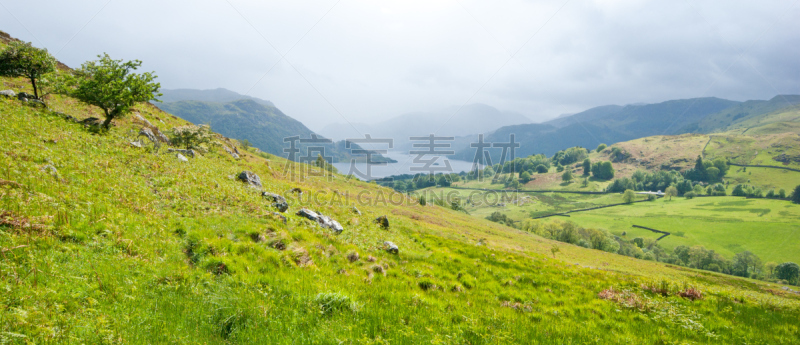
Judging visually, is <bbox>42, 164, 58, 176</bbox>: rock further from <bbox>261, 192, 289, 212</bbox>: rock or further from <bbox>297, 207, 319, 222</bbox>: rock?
<bbox>297, 207, 319, 222</bbox>: rock

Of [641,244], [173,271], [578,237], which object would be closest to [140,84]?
[173,271]

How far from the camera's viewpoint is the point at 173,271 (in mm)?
7160

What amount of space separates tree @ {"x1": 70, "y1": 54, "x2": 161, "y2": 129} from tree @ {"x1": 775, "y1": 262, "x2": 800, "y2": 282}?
190908mm

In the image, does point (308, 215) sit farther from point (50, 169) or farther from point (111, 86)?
point (111, 86)

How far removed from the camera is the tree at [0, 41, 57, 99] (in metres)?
22.5

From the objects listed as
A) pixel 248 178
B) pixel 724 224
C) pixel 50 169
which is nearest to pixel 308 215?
pixel 248 178

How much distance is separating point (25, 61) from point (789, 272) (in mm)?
201541

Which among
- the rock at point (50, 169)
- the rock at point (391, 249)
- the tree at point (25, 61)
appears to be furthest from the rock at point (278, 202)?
the tree at point (25, 61)

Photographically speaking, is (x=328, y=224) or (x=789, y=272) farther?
(x=789, y=272)

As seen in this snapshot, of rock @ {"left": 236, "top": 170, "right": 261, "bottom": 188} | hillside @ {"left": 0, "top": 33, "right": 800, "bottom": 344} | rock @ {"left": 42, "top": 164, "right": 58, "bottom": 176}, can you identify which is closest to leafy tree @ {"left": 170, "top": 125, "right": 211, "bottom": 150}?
hillside @ {"left": 0, "top": 33, "right": 800, "bottom": 344}

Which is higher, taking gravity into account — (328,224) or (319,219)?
(319,219)

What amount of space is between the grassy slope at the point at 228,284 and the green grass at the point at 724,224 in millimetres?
184864

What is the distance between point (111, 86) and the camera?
20.4m

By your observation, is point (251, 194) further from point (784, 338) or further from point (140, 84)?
point (784, 338)
